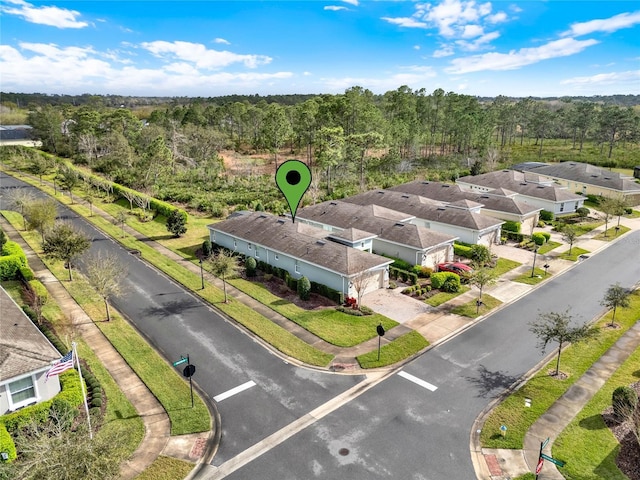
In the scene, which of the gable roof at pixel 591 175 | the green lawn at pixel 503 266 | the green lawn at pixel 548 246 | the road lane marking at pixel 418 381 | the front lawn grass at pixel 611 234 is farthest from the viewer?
the gable roof at pixel 591 175

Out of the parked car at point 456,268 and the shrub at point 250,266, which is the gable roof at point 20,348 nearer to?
the shrub at point 250,266

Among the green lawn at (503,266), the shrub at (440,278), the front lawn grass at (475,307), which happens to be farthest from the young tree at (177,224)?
the green lawn at (503,266)

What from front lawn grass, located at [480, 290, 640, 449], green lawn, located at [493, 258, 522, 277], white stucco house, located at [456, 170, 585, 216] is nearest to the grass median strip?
front lawn grass, located at [480, 290, 640, 449]

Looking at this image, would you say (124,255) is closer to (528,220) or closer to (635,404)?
(635,404)

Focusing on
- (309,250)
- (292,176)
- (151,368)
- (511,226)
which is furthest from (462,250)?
(151,368)

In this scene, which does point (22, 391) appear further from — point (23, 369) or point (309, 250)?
point (309, 250)

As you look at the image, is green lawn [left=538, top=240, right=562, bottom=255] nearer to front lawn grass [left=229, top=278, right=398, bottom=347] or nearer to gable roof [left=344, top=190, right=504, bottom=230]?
gable roof [left=344, top=190, right=504, bottom=230]

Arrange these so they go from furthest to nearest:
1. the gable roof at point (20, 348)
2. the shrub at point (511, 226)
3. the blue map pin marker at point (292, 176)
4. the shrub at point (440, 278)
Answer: the shrub at point (511, 226) < the shrub at point (440, 278) < the blue map pin marker at point (292, 176) < the gable roof at point (20, 348)
